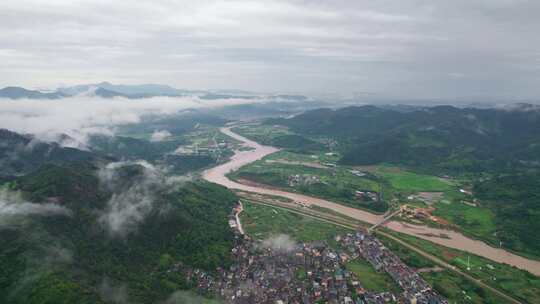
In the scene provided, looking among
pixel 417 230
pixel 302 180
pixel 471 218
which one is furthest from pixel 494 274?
pixel 302 180

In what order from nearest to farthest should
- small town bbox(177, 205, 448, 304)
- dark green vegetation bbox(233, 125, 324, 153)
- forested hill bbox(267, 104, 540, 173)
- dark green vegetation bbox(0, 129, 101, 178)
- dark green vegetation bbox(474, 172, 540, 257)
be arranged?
small town bbox(177, 205, 448, 304)
dark green vegetation bbox(474, 172, 540, 257)
dark green vegetation bbox(0, 129, 101, 178)
forested hill bbox(267, 104, 540, 173)
dark green vegetation bbox(233, 125, 324, 153)

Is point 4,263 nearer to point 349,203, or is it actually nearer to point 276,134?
point 349,203

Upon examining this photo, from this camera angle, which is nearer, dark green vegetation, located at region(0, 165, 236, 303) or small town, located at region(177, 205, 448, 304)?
dark green vegetation, located at region(0, 165, 236, 303)

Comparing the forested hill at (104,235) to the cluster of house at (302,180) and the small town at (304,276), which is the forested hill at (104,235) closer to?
the small town at (304,276)

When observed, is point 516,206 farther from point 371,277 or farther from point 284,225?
point 284,225

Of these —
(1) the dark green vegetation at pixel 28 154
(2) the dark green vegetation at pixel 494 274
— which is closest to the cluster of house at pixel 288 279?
(2) the dark green vegetation at pixel 494 274

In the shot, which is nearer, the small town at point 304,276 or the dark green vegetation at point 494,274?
the small town at point 304,276

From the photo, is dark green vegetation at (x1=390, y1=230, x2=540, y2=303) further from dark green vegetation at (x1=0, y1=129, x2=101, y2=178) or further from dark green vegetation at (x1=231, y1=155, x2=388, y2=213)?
dark green vegetation at (x1=0, y1=129, x2=101, y2=178)

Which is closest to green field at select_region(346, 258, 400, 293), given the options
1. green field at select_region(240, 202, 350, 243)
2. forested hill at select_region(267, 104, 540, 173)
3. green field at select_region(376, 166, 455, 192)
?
green field at select_region(240, 202, 350, 243)
